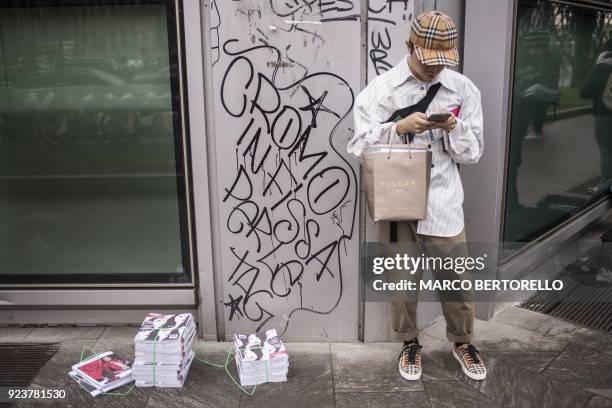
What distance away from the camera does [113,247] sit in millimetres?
4328

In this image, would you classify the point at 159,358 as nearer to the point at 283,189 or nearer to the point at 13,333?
the point at 283,189

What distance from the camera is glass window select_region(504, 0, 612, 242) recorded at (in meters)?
4.52

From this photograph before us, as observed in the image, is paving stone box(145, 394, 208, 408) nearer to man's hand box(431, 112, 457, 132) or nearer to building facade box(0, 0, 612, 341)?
building facade box(0, 0, 612, 341)

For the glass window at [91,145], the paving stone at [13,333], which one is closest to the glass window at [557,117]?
the glass window at [91,145]

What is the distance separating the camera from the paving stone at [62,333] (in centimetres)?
401

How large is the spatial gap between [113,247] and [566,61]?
4055 millimetres

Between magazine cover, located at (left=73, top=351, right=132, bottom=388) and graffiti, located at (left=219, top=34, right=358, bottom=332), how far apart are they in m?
0.73

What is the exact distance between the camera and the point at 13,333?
4094 mm

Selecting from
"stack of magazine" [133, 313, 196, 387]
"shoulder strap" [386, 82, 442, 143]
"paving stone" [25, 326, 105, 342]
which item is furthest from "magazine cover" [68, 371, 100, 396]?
"shoulder strap" [386, 82, 442, 143]

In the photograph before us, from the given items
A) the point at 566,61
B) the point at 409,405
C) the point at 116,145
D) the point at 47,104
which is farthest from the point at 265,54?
the point at 566,61

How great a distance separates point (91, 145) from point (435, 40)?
243cm

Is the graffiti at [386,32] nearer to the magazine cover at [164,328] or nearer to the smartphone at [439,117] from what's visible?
the smartphone at [439,117]

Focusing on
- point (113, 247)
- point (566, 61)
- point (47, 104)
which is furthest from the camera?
point (566, 61)

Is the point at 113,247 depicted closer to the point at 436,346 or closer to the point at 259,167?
the point at 259,167
